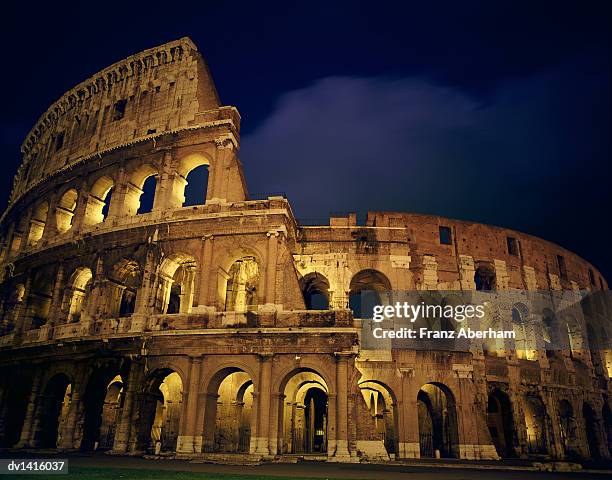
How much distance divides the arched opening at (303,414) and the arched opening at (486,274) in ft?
34.2

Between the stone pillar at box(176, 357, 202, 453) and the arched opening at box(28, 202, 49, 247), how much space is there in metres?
14.1

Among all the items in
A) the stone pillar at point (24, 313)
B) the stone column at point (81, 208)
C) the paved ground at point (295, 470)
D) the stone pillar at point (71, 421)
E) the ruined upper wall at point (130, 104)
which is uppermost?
the ruined upper wall at point (130, 104)

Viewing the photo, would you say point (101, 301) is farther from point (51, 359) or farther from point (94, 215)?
point (94, 215)

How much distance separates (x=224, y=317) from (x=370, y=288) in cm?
887

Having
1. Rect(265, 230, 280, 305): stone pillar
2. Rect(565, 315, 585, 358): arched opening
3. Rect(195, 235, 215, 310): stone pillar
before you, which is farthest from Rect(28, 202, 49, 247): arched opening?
Rect(565, 315, 585, 358): arched opening

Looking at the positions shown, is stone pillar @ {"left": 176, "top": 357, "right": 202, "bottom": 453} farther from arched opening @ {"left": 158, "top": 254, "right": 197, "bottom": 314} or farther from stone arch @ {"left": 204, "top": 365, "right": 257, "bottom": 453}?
arched opening @ {"left": 158, "top": 254, "right": 197, "bottom": 314}

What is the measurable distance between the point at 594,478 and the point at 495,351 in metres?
10.3

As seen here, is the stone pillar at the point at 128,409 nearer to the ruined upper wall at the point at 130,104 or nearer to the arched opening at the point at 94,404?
the arched opening at the point at 94,404

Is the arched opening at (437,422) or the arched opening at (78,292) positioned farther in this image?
the arched opening at (78,292)

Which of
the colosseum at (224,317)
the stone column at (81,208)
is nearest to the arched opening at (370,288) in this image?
the colosseum at (224,317)

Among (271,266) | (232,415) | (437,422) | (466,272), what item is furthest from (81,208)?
(437,422)

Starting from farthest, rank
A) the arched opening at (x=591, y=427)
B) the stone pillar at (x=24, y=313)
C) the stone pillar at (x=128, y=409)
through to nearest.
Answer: the arched opening at (x=591, y=427)
the stone pillar at (x=24, y=313)
the stone pillar at (x=128, y=409)

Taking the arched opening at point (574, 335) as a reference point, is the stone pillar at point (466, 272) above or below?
above

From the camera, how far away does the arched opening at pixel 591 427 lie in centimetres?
2597
